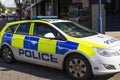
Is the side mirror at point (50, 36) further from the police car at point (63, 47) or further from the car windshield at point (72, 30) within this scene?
the car windshield at point (72, 30)

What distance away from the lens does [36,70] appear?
8.32 m

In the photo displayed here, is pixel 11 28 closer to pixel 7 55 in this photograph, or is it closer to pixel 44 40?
pixel 7 55

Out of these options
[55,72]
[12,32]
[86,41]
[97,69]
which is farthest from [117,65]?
[12,32]

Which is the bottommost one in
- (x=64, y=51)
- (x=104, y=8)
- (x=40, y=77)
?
(x=40, y=77)

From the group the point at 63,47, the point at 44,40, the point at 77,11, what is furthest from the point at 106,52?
the point at 77,11

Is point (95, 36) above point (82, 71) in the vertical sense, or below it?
above

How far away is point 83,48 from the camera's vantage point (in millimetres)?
6996

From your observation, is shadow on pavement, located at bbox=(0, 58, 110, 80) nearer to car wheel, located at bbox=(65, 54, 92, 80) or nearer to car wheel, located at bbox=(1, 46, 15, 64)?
car wheel, located at bbox=(1, 46, 15, 64)

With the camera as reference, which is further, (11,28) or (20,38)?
(11,28)

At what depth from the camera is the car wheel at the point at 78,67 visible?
6957mm

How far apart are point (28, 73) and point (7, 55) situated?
1420 millimetres

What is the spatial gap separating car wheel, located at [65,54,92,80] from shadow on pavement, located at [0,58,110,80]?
32cm

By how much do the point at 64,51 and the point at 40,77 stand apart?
92 centimetres

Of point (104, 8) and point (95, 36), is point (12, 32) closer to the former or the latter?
point (95, 36)
